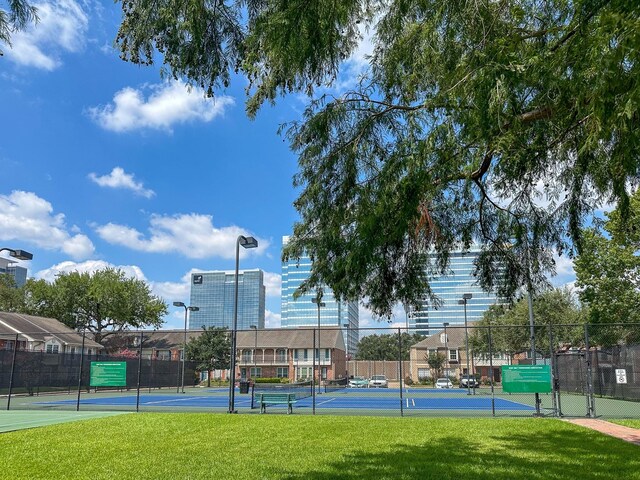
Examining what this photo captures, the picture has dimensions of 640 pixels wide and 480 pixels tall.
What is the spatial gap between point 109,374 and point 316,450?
1199 cm

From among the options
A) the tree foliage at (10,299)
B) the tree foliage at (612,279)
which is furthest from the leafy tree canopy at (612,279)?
the tree foliage at (10,299)

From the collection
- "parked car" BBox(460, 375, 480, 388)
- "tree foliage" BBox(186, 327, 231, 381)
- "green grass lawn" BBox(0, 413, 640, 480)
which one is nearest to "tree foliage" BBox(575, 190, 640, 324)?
"parked car" BBox(460, 375, 480, 388)

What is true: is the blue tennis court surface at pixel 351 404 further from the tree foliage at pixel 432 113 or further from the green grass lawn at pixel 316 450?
the tree foliage at pixel 432 113

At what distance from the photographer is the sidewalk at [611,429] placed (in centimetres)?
1176

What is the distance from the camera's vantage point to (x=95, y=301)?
6519 cm

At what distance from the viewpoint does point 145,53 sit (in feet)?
16.1

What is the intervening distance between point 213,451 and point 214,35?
795 centimetres

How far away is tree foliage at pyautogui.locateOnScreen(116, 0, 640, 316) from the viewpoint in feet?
12.5

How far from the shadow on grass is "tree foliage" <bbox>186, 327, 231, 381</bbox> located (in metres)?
38.5

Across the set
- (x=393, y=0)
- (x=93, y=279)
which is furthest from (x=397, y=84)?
(x=93, y=279)

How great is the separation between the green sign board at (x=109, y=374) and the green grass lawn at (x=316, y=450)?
14.2 feet

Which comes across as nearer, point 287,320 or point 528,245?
point 528,245

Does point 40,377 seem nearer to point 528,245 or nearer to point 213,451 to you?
point 213,451

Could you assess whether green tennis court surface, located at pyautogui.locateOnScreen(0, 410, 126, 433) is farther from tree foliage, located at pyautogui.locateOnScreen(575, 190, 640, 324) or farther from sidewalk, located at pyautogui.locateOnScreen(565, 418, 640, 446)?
tree foliage, located at pyautogui.locateOnScreen(575, 190, 640, 324)
